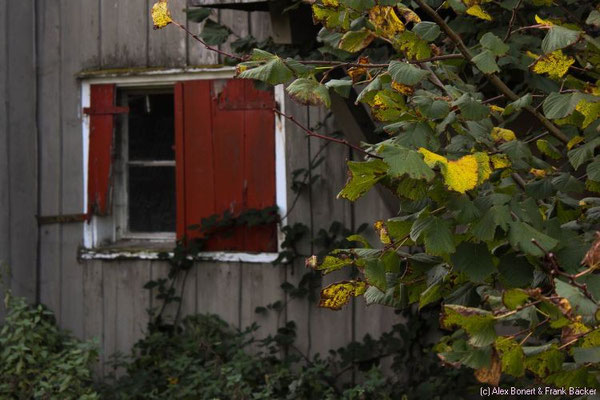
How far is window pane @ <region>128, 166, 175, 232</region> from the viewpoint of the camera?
597 cm

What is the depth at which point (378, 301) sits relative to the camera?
1.79m

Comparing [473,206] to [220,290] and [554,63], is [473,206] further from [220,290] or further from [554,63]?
[220,290]

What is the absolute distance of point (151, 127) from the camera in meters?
5.98

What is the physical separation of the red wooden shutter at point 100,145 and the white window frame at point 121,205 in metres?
0.04

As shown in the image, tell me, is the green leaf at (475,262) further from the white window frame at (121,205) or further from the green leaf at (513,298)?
the white window frame at (121,205)

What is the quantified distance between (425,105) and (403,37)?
1.04ft

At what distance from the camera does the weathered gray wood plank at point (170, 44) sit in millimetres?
5582

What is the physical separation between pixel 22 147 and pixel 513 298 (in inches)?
201

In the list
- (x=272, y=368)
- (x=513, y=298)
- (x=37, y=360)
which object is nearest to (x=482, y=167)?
(x=513, y=298)

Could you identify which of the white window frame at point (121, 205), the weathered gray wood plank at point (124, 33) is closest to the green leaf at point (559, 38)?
the white window frame at point (121, 205)

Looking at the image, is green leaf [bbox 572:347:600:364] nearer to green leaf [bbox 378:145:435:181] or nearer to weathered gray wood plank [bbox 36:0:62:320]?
green leaf [bbox 378:145:435:181]

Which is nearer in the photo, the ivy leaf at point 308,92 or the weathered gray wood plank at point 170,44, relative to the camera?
the ivy leaf at point 308,92

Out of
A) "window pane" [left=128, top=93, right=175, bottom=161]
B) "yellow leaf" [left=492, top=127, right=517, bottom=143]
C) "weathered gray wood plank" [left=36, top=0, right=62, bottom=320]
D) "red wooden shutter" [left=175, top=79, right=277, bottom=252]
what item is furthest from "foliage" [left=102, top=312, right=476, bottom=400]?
"yellow leaf" [left=492, top=127, right=517, bottom=143]

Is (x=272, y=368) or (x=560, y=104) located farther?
(x=272, y=368)
